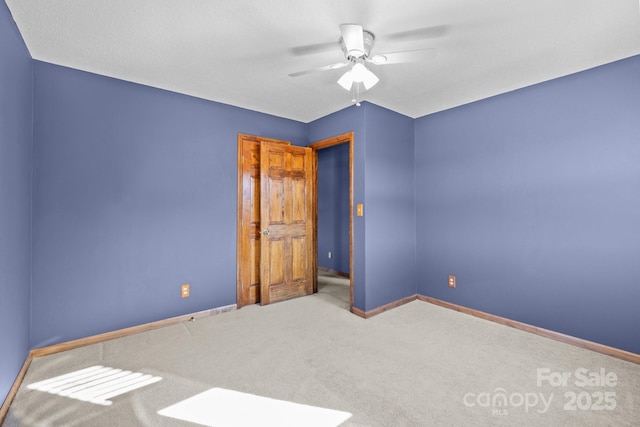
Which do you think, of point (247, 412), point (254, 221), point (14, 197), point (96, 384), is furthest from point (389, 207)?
point (14, 197)

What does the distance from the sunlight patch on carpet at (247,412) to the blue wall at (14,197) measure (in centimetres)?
111

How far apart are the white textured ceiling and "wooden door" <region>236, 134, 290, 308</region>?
82cm

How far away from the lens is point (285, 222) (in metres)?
3.96

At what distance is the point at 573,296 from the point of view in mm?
2693

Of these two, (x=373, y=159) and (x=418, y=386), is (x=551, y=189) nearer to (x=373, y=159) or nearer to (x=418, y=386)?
(x=373, y=159)

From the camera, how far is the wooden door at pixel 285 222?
3760mm

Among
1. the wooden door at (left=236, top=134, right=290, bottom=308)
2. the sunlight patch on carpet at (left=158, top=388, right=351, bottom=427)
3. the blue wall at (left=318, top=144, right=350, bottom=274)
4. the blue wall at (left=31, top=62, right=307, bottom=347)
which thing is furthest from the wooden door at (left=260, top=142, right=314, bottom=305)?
the sunlight patch on carpet at (left=158, top=388, right=351, bottom=427)

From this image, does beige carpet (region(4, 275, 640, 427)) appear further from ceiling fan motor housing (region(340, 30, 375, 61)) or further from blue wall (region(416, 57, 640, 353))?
ceiling fan motor housing (region(340, 30, 375, 61))

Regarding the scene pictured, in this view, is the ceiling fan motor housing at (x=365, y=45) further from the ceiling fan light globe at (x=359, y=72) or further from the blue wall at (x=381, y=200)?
the blue wall at (x=381, y=200)

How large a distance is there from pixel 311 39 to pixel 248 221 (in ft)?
7.47

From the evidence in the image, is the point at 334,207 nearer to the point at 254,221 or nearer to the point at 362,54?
the point at 254,221

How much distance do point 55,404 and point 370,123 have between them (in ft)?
11.9

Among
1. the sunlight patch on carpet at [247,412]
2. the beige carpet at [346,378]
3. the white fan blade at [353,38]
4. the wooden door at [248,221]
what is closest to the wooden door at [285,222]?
the wooden door at [248,221]

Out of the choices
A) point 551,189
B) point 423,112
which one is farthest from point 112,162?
point 551,189
